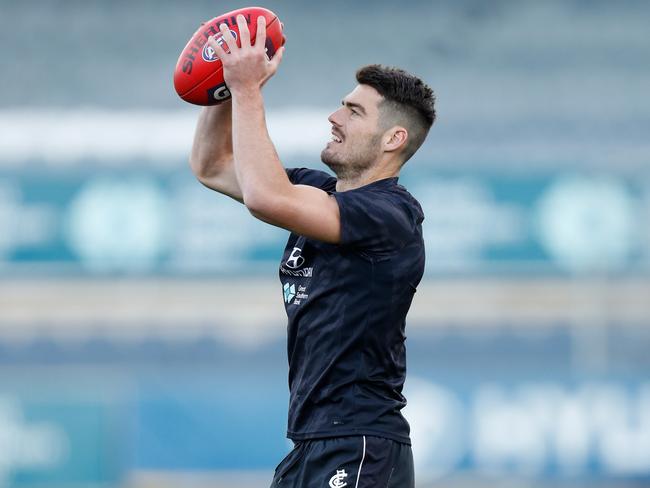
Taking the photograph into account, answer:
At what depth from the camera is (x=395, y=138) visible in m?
3.77

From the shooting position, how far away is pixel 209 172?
4164 millimetres

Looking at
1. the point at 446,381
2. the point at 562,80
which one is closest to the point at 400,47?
the point at 562,80

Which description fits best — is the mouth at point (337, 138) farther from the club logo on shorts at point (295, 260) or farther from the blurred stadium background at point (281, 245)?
the blurred stadium background at point (281, 245)

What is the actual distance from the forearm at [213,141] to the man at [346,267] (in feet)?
1.51

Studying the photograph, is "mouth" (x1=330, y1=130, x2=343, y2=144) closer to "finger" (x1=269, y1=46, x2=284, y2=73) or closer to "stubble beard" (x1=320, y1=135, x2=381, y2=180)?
"stubble beard" (x1=320, y1=135, x2=381, y2=180)

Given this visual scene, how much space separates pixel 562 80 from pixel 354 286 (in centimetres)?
1012

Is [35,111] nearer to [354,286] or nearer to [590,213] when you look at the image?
[590,213]

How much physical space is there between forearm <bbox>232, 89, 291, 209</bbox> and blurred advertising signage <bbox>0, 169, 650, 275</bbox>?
7510 mm

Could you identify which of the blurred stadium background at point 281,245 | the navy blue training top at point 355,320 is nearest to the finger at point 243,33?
the navy blue training top at point 355,320

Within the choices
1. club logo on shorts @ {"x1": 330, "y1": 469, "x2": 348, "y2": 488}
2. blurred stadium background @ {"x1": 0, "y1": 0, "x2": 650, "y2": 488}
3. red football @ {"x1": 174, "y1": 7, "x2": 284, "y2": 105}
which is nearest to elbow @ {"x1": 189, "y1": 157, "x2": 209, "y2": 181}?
red football @ {"x1": 174, "y1": 7, "x2": 284, "y2": 105}

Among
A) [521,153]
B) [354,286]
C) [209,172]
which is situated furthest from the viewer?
[521,153]


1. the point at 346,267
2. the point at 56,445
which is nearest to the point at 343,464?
the point at 346,267

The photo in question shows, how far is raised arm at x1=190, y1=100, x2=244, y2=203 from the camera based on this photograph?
4.09 metres

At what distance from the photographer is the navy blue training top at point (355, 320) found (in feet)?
11.7
